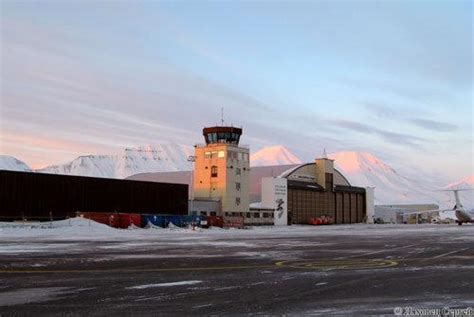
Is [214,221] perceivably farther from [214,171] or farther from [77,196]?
[214,171]

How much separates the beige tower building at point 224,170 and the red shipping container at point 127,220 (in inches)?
1254

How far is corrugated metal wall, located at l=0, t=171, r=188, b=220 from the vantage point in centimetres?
6444

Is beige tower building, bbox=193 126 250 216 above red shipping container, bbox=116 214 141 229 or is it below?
above

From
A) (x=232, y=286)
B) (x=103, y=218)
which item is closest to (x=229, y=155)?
A: (x=103, y=218)

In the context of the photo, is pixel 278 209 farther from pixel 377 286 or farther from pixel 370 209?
pixel 377 286

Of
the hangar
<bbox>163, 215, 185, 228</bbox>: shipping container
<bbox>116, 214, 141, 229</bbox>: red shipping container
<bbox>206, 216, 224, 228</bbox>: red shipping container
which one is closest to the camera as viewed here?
<bbox>116, 214, 141, 229</bbox>: red shipping container

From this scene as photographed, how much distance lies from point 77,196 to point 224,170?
29.7m

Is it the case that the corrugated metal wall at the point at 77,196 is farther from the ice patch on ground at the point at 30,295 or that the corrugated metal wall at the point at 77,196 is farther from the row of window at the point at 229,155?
the ice patch on ground at the point at 30,295

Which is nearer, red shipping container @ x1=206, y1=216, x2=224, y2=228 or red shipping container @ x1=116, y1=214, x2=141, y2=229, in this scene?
red shipping container @ x1=116, y1=214, x2=141, y2=229

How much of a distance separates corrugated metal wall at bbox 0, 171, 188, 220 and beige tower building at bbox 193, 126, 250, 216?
29.7 feet

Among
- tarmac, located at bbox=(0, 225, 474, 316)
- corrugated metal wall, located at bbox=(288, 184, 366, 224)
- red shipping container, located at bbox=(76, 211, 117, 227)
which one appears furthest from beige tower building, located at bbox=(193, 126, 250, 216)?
tarmac, located at bbox=(0, 225, 474, 316)

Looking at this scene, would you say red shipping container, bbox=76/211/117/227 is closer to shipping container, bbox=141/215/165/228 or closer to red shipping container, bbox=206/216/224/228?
shipping container, bbox=141/215/165/228

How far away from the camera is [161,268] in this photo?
17.1 meters

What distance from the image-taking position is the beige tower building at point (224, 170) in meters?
94.2
